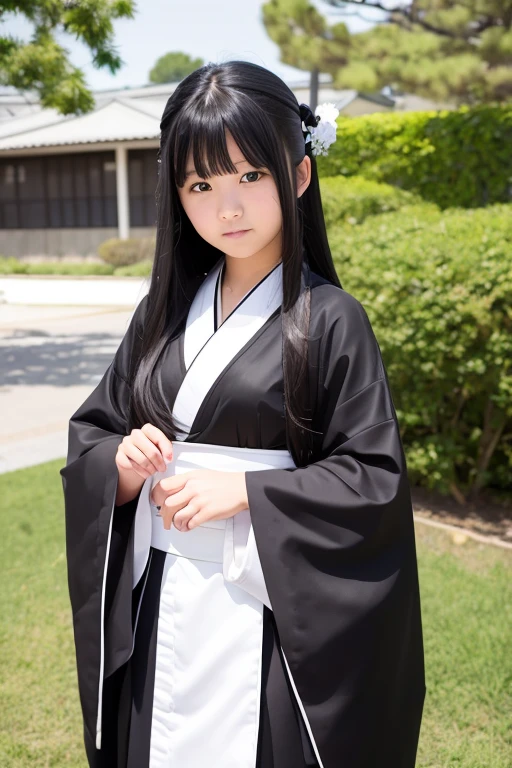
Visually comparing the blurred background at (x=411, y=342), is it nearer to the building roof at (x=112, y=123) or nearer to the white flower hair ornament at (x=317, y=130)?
the white flower hair ornament at (x=317, y=130)

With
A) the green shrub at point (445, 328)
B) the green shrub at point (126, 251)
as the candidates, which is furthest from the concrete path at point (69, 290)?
the green shrub at point (445, 328)

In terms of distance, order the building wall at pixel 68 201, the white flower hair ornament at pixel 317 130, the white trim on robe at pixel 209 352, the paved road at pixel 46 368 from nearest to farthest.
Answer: the white trim on robe at pixel 209 352
the white flower hair ornament at pixel 317 130
the paved road at pixel 46 368
the building wall at pixel 68 201

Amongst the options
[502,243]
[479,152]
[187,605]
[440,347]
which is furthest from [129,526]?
[479,152]

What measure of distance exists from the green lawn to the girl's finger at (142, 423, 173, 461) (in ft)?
5.42

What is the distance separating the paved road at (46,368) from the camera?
617cm

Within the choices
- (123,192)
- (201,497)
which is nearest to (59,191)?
(123,192)

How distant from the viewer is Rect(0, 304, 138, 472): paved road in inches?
243

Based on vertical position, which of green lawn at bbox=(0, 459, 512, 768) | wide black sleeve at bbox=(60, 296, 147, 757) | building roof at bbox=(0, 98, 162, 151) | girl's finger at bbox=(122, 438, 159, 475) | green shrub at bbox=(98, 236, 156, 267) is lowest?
green shrub at bbox=(98, 236, 156, 267)

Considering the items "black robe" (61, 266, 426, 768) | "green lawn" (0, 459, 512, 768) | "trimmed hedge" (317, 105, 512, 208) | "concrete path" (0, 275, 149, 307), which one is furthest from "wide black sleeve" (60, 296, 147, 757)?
"concrete path" (0, 275, 149, 307)

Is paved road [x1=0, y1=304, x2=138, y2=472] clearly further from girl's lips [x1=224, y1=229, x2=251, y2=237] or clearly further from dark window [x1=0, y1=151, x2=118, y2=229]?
dark window [x1=0, y1=151, x2=118, y2=229]

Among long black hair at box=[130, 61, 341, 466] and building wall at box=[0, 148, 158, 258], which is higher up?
long black hair at box=[130, 61, 341, 466]

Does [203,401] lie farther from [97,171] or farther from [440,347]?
[97,171]

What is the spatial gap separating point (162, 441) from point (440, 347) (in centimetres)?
279

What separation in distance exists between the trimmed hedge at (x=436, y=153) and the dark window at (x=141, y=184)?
1625 cm
